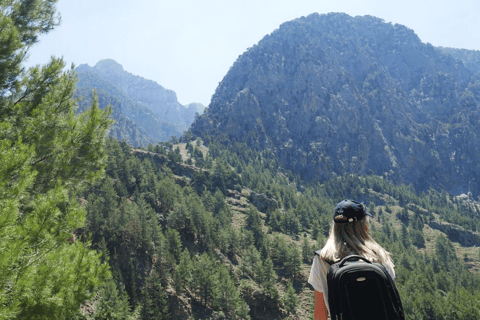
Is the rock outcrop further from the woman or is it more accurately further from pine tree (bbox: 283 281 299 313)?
the woman

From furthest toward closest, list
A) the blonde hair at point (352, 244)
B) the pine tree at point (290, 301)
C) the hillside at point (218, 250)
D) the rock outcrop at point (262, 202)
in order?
1. the rock outcrop at point (262, 202)
2. the pine tree at point (290, 301)
3. the hillside at point (218, 250)
4. the blonde hair at point (352, 244)

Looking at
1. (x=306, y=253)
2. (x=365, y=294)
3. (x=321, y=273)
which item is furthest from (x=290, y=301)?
(x=365, y=294)

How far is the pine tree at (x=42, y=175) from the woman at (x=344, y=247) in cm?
468

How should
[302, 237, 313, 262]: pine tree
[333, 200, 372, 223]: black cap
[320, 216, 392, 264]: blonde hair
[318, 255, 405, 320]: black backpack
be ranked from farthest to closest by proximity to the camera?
[302, 237, 313, 262]: pine tree → [333, 200, 372, 223]: black cap → [320, 216, 392, 264]: blonde hair → [318, 255, 405, 320]: black backpack

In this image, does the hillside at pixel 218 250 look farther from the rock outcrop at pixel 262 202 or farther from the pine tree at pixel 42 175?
the pine tree at pixel 42 175

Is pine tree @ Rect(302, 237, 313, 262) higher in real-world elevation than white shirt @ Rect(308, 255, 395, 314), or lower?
lower

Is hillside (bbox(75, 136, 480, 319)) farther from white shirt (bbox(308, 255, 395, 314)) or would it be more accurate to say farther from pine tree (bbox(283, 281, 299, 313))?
white shirt (bbox(308, 255, 395, 314))

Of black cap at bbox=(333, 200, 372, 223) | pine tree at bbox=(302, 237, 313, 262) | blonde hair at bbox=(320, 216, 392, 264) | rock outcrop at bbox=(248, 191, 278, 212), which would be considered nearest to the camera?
blonde hair at bbox=(320, 216, 392, 264)

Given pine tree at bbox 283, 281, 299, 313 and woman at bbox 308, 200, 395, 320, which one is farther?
pine tree at bbox 283, 281, 299, 313

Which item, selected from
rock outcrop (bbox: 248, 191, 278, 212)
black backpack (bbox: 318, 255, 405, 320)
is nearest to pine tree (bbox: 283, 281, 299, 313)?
rock outcrop (bbox: 248, 191, 278, 212)

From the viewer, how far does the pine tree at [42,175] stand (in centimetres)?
490

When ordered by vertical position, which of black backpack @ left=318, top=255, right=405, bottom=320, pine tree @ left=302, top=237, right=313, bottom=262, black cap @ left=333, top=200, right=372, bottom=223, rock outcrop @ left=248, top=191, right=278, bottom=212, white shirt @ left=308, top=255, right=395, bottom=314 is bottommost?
pine tree @ left=302, top=237, right=313, bottom=262

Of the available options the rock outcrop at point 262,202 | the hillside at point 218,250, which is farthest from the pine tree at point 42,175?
the rock outcrop at point 262,202

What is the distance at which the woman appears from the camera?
2844 mm
